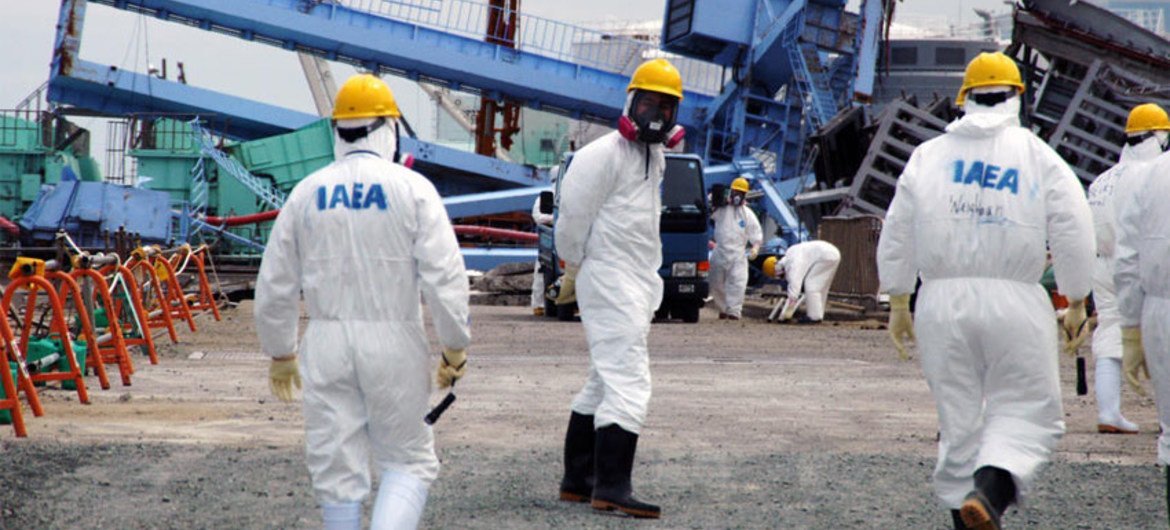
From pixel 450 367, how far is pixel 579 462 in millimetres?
1876

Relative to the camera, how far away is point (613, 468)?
7.08 metres

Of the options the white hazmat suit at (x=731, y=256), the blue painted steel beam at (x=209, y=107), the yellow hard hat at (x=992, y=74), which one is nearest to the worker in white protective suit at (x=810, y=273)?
the white hazmat suit at (x=731, y=256)

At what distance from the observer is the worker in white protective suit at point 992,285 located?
6.08 metres

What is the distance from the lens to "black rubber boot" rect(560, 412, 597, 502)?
743 centimetres

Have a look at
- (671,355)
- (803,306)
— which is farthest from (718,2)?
(671,355)

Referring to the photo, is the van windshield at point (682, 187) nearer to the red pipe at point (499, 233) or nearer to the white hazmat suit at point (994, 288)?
the red pipe at point (499, 233)

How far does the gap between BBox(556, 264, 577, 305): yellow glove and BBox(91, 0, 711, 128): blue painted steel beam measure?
29.2 metres

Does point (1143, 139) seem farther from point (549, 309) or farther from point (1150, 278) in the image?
point (549, 309)

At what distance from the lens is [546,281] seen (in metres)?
22.2

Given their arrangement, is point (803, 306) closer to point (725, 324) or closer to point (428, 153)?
point (725, 324)

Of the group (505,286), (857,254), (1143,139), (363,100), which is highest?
(1143,139)

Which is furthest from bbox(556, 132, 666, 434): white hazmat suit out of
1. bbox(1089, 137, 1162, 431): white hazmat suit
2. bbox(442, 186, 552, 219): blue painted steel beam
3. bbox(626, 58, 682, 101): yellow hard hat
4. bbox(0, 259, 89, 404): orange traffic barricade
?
bbox(442, 186, 552, 219): blue painted steel beam

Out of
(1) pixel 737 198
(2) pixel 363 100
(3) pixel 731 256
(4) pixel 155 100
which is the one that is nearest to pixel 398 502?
(2) pixel 363 100

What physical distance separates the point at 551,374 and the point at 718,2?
73.0 feet
